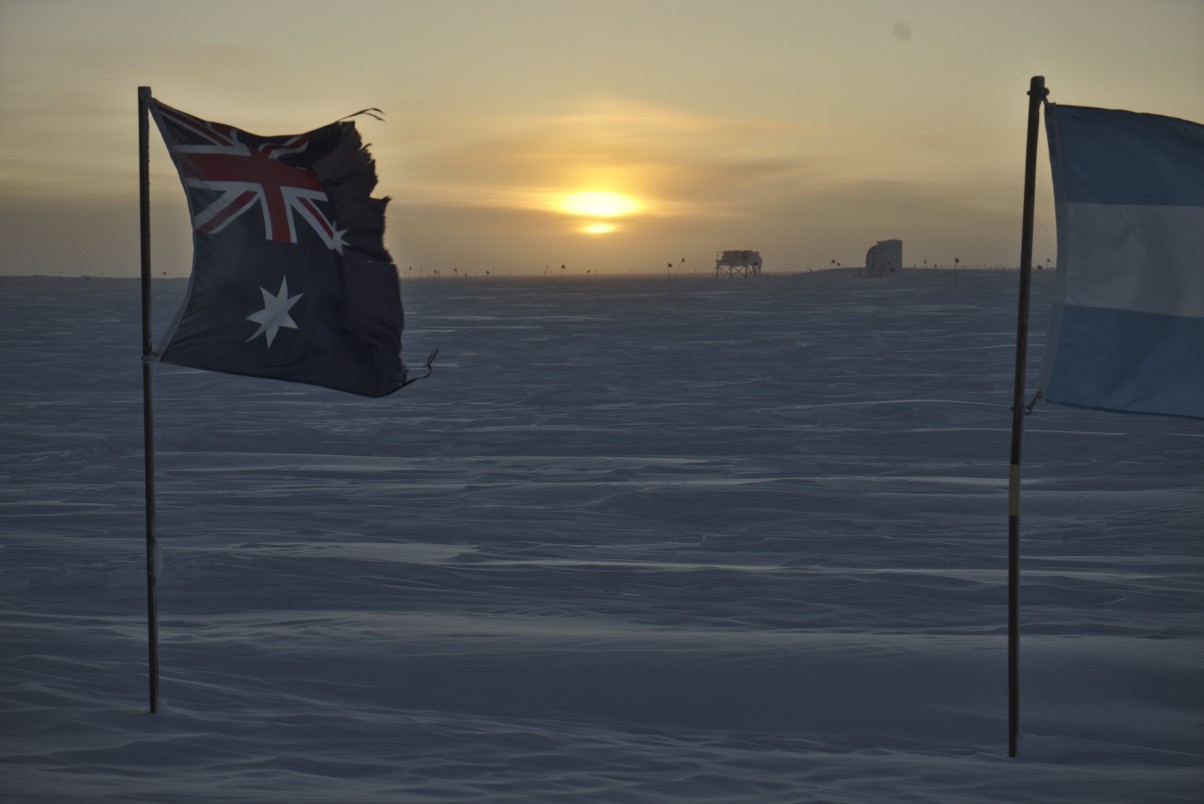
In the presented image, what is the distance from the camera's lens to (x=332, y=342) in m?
7.14

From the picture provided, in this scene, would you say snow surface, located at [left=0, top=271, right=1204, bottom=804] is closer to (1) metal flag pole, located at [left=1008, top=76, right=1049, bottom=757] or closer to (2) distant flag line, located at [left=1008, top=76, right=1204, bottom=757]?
(1) metal flag pole, located at [left=1008, top=76, right=1049, bottom=757]

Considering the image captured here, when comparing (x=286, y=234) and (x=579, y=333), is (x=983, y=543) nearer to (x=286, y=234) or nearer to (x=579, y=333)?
(x=286, y=234)

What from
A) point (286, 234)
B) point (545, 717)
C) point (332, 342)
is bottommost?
point (545, 717)

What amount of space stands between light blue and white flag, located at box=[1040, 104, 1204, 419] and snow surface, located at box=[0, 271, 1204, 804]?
6.89ft

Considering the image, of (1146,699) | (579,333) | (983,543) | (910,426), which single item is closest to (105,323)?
(579,333)

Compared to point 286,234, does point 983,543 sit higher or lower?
lower

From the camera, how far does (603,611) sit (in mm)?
10469

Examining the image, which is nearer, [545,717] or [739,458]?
[545,717]

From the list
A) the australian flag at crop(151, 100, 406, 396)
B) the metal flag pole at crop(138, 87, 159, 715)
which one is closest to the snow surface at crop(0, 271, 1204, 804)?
the metal flag pole at crop(138, 87, 159, 715)

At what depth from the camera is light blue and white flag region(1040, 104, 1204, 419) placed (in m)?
6.55

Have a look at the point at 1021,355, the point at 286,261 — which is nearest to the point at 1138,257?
the point at 1021,355

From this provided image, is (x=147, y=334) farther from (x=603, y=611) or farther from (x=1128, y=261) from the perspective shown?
(x=1128, y=261)

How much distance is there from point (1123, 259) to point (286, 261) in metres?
4.39

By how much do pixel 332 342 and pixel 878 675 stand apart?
4.28 metres
